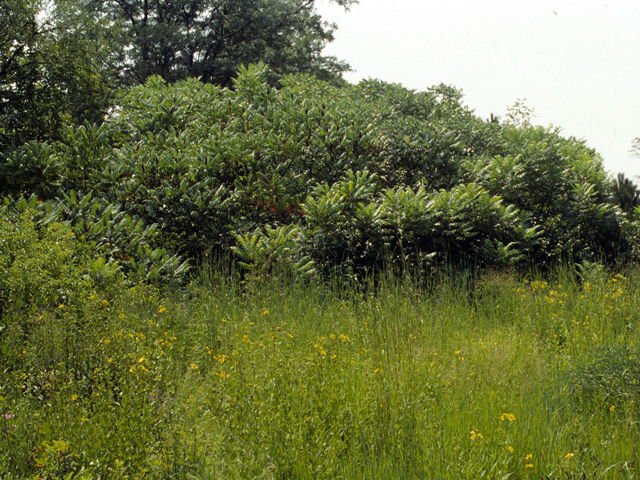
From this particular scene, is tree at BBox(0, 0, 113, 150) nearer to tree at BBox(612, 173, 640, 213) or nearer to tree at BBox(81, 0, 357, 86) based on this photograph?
tree at BBox(81, 0, 357, 86)

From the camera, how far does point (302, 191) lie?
8141 mm

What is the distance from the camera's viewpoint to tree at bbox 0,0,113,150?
416 inches

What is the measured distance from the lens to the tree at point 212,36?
2041 cm

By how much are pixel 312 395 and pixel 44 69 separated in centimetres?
1109

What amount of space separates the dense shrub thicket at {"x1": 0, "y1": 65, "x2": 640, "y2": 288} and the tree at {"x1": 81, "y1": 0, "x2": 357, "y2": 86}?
1151 cm

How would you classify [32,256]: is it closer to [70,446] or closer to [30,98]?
[70,446]

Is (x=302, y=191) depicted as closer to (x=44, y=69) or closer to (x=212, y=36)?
(x=44, y=69)

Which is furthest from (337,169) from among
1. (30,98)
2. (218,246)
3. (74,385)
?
(30,98)

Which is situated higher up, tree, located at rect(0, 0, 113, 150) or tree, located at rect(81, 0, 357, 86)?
tree, located at rect(81, 0, 357, 86)

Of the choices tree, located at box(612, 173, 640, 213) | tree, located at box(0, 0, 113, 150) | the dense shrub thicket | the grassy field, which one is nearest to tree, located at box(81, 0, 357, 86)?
tree, located at box(0, 0, 113, 150)

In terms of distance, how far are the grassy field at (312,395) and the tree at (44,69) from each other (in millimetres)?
8280

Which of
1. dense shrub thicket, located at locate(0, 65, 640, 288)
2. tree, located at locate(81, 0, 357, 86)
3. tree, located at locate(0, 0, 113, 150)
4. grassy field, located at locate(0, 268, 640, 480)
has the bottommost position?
grassy field, located at locate(0, 268, 640, 480)

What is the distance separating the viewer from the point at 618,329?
505 centimetres

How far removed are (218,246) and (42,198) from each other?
2.69 m
